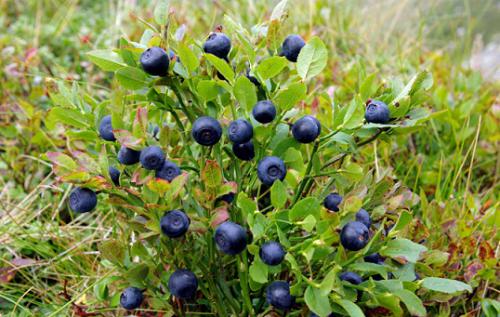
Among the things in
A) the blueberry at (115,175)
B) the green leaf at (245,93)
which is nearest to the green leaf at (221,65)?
the green leaf at (245,93)

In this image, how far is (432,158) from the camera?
94.6 inches

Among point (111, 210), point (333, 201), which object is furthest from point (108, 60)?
point (111, 210)

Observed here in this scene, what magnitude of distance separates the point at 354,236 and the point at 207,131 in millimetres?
405

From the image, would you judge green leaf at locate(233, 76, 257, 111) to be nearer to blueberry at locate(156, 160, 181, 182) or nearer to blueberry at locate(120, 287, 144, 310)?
blueberry at locate(156, 160, 181, 182)

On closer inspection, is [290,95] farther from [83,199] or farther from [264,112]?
[83,199]

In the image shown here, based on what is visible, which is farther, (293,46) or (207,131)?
(293,46)

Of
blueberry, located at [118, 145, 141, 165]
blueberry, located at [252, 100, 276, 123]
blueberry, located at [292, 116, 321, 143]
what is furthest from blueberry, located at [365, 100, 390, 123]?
blueberry, located at [118, 145, 141, 165]

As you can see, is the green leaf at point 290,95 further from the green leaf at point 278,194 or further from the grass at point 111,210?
the grass at point 111,210

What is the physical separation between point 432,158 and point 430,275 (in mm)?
1022

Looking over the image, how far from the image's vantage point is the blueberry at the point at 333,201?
4.48 feet

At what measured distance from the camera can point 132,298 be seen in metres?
1.44

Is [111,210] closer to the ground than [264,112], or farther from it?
closer to the ground

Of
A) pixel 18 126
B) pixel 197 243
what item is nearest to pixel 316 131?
pixel 197 243

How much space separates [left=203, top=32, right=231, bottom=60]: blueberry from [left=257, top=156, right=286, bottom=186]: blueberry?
293 millimetres
